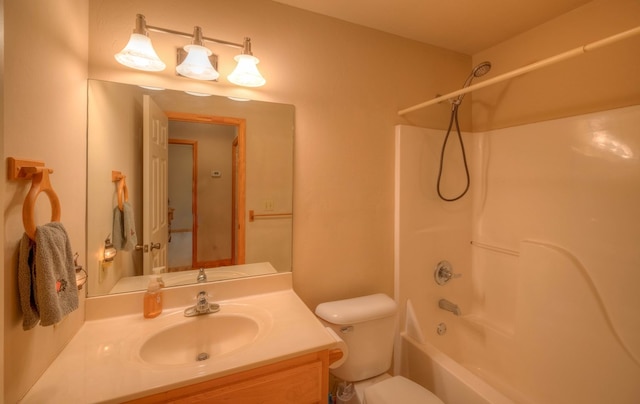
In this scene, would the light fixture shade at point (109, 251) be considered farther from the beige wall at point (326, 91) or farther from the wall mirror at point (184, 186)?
the beige wall at point (326, 91)

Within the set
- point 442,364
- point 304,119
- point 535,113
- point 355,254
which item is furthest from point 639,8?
point 442,364

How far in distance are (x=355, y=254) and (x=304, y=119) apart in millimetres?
838

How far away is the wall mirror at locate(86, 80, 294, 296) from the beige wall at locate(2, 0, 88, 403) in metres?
0.09

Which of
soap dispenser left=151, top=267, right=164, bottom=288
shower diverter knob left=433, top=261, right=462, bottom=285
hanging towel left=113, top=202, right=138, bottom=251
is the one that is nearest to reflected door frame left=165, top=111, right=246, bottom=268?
soap dispenser left=151, top=267, right=164, bottom=288

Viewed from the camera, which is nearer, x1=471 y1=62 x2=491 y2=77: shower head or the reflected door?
the reflected door

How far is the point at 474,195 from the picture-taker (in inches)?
80.0

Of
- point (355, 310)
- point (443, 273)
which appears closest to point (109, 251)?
point (355, 310)

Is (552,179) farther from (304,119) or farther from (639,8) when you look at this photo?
(304,119)

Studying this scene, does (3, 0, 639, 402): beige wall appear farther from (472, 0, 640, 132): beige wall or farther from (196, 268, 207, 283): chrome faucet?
(196, 268, 207, 283): chrome faucet

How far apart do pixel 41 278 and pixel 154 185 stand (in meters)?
0.63

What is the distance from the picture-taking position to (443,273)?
1.88 m

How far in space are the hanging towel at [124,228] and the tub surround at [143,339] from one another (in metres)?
0.22

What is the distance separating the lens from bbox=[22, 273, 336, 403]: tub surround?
75 centimetres

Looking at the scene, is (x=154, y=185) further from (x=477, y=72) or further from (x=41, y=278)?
(x=477, y=72)
